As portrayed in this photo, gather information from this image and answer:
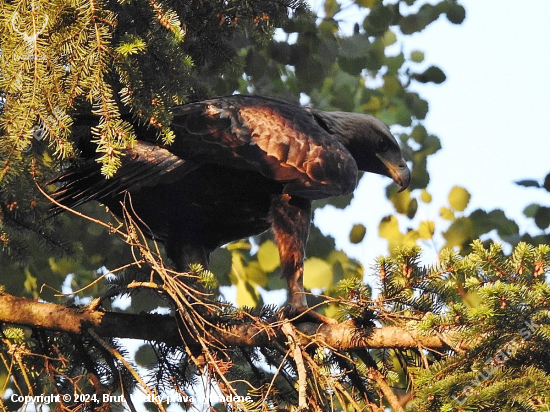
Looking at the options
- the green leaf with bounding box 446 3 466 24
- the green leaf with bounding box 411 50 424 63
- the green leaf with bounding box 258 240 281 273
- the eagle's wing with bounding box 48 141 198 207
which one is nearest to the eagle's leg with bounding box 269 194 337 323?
the eagle's wing with bounding box 48 141 198 207

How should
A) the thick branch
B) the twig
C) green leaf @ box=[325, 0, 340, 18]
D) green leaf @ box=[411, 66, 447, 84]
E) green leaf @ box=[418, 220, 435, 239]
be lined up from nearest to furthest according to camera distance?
the twig, the thick branch, green leaf @ box=[418, 220, 435, 239], green leaf @ box=[325, 0, 340, 18], green leaf @ box=[411, 66, 447, 84]

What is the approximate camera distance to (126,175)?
3.27m

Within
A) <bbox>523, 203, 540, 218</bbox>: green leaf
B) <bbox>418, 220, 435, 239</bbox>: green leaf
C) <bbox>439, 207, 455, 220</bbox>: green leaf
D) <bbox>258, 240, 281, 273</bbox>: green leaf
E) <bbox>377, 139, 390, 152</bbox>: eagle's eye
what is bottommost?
<bbox>258, 240, 281, 273</bbox>: green leaf

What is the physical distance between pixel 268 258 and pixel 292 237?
1377mm

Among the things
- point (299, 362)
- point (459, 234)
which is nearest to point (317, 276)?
point (459, 234)

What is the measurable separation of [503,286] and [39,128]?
175 cm

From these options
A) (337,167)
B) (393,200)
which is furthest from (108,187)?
(393,200)

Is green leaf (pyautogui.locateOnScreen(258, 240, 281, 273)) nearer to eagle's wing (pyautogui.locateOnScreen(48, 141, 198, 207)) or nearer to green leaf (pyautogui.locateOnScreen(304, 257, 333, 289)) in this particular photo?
green leaf (pyautogui.locateOnScreen(304, 257, 333, 289))

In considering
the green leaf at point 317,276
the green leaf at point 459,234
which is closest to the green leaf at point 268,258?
the green leaf at point 317,276

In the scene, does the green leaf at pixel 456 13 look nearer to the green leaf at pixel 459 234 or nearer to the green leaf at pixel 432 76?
the green leaf at pixel 432 76

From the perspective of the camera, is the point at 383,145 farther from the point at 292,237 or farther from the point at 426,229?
the point at 292,237

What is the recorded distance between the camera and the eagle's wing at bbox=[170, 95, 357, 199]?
11.2 ft

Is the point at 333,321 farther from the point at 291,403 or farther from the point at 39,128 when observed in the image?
the point at 39,128

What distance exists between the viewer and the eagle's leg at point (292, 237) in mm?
3432
